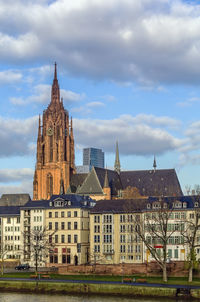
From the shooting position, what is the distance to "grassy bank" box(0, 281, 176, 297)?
8675 centimetres

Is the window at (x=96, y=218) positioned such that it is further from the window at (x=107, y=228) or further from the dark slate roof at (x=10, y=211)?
the dark slate roof at (x=10, y=211)

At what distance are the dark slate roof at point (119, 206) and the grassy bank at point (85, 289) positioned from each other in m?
41.4

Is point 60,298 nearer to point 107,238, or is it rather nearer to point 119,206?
point 107,238

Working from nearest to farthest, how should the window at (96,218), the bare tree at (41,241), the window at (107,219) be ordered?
the window at (107,219), the window at (96,218), the bare tree at (41,241)

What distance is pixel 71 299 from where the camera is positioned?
293ft

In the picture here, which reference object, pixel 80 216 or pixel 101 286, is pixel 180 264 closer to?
pixel 101 286

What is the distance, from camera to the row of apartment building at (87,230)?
129125mm

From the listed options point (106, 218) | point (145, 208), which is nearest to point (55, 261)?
point (106, 218)

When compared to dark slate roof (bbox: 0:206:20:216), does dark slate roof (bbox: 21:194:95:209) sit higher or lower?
higher

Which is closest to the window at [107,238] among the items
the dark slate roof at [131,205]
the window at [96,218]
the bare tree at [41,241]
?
the window at [96,218]

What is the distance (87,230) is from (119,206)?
13.3 m

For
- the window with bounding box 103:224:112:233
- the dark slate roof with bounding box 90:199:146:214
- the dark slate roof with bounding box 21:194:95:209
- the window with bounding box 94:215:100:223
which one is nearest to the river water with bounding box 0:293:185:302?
the dark slate roof with bounding box 90:199:146:214

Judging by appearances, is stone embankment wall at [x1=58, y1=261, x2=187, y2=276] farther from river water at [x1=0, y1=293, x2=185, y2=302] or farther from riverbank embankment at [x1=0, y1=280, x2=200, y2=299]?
river water at [x1=0, y1=293, x2=185, y2=302]

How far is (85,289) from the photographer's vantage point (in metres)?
92.3
